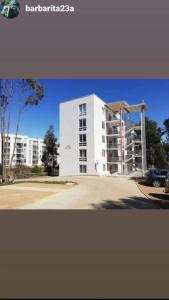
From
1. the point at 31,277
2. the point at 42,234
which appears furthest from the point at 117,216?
the point at 31,277

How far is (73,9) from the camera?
5.63m

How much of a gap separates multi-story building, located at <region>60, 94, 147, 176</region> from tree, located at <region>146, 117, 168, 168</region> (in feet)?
25.6

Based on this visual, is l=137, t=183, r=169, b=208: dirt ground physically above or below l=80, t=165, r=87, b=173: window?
below

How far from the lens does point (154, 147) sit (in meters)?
44.2

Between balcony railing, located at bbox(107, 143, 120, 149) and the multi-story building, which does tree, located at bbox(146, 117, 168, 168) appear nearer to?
the multi-story building

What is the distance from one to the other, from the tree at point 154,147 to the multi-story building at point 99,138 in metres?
7.79

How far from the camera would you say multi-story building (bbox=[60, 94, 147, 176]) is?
30.8m

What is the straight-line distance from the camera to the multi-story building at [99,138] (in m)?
30.8

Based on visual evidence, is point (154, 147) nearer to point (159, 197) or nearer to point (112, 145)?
point (112, 145)

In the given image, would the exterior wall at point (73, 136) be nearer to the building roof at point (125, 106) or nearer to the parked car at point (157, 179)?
the building roof at point (125, 106)

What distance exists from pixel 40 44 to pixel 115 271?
18.9ft

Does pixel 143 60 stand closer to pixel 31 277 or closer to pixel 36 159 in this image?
pixel 31 277

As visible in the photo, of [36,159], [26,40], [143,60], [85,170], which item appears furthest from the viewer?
[36,159]

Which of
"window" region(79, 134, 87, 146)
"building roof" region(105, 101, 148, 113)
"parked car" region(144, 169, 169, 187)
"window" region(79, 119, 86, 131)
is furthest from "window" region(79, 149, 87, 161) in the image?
"parked car" region(144, 169, 169, 187)
